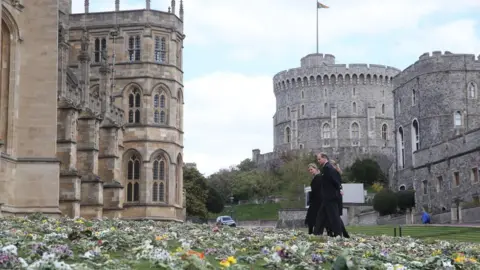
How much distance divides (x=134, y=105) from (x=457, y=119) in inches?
1421

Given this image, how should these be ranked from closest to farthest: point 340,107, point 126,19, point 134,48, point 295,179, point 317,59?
1. point 134,48
2. point 126,19
3. point 295,179
4. point 340,107
5. point 317,59

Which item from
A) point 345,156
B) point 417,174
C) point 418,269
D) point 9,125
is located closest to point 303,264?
point 418,269

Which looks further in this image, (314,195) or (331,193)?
(314,195)

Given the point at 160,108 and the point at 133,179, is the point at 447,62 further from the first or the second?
the point at 133,179

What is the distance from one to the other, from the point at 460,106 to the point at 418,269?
71267mm

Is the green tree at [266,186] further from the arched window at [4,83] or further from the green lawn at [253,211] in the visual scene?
the arched window at [4,83]

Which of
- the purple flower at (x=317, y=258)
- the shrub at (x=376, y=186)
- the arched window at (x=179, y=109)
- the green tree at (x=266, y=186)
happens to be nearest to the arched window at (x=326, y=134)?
the green tree at (x=266, y=186)

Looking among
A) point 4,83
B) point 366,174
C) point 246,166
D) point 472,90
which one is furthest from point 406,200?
point 246,166

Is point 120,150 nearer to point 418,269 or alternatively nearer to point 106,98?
point 106,98

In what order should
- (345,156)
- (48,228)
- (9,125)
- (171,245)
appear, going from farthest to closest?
(345,156) < (9,125) < (48,228) < (171,245)

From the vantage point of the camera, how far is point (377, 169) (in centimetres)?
12444

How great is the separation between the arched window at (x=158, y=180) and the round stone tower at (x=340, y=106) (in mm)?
93743

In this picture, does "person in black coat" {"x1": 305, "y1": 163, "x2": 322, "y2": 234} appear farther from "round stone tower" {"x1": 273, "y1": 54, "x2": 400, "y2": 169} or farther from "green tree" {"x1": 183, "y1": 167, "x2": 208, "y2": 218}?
"round stone tower" {"x1": 273, "y1": 54, "x2": 400, "y2": 169}

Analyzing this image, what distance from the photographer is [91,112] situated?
47281mm
